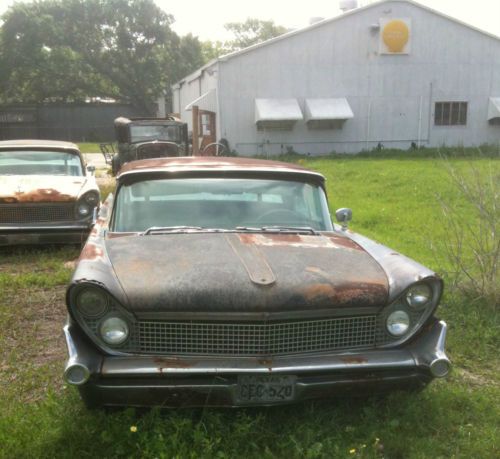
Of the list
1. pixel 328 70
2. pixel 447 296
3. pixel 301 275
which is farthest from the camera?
pixel 328 70

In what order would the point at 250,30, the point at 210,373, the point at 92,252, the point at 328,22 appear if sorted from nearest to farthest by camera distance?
the point at 210,373 → the point at 92,252 → the point at 328,22 → the point at 250,30

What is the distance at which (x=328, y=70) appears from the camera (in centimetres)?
2350

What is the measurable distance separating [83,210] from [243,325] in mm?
4872

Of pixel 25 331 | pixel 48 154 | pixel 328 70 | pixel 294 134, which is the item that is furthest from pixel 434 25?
pixel 25 331

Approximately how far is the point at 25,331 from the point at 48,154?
457 cm

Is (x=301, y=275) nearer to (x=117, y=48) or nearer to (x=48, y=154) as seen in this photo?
(x=48, y=154)

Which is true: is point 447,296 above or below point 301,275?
below

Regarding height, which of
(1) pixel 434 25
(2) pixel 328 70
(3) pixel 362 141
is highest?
(1) pixel 434 25

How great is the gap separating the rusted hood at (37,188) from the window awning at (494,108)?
69.4ft

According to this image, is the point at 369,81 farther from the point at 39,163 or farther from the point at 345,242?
the point at 345,242

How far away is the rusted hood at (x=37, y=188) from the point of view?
7.08 meters

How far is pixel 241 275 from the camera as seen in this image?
119 inches

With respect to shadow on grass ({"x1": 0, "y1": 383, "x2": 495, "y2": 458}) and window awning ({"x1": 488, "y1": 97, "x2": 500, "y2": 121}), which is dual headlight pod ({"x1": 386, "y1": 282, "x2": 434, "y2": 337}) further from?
window awning ({"x1": 488, "y1": 97, "x2": 500, "y2": 121})

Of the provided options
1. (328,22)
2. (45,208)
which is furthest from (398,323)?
(328,22)
